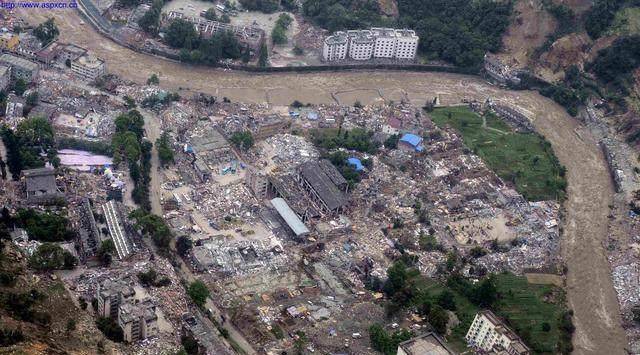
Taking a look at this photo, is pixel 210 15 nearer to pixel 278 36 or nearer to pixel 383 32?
pixel 278 36

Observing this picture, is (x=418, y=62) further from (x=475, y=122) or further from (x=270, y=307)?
(x=270, y=307)

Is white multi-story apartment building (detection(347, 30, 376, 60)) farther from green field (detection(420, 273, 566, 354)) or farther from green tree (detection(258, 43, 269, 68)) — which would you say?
green field (detection(420, 273, 566, 354))

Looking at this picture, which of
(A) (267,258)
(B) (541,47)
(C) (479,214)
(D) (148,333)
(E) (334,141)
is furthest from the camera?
(B) (541,47)

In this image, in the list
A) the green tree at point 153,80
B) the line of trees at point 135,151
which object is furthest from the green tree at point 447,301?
the green tree at point 153,80

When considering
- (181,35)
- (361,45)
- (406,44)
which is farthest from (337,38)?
(181,35)

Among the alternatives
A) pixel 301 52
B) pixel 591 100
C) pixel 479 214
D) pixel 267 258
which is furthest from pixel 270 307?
pixel 591 100

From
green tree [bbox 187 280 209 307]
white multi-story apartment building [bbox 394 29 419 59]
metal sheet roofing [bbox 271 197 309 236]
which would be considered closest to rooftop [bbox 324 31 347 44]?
white multi-story apartment building [bbox 394 29 419 59]
